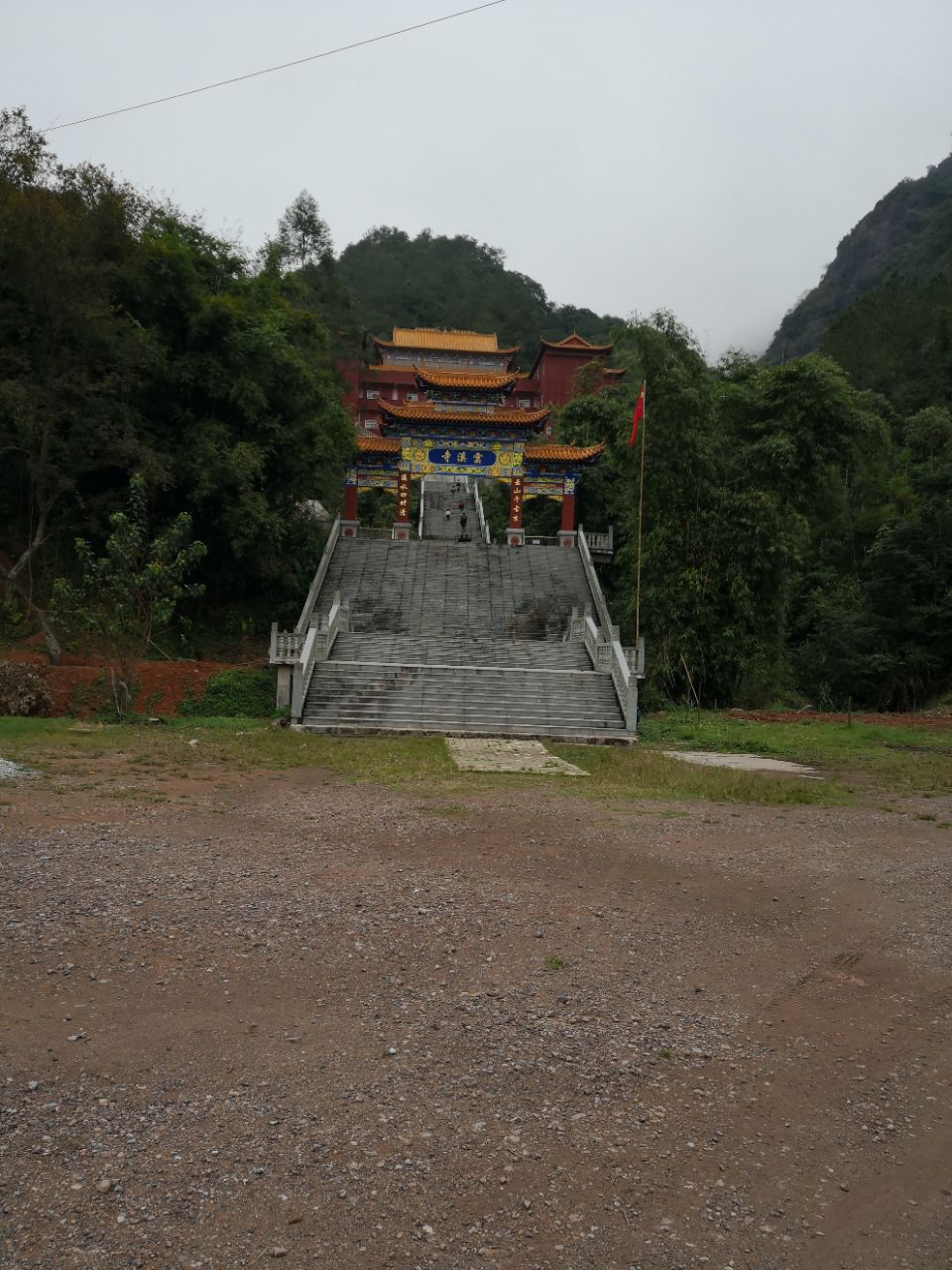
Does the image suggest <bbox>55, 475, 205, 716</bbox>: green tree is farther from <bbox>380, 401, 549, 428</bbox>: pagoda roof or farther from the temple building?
<bbox>380, 401, 549, 428</bbox>: pagoda roof

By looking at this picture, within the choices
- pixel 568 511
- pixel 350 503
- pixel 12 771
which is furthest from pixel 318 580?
pixel 12 771

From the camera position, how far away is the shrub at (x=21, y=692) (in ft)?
42.9

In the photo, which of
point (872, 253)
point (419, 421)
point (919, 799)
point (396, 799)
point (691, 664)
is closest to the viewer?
point (396, 799)

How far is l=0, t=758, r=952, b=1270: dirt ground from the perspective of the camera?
2.48m

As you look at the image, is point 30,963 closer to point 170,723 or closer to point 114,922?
point 114,922

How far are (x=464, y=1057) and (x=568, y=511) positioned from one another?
2291 centimetres

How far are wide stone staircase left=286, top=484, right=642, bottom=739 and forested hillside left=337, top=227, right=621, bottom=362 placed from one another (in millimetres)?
37149

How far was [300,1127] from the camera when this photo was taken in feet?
9.37

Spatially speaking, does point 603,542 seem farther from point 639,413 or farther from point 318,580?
point 318,580

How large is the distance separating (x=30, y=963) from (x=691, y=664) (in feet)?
51.7

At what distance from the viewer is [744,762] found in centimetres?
1155

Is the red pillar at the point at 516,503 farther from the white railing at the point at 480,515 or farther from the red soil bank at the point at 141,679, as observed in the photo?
the red soil bank at the point at 141,679

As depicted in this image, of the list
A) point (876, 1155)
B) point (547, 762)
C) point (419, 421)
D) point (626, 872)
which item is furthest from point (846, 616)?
point (876, 1155)

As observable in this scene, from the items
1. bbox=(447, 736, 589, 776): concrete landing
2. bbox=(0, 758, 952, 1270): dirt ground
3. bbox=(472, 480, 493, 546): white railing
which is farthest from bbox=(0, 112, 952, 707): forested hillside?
bbox=(0, 758, 952, 1270): dirt ground
